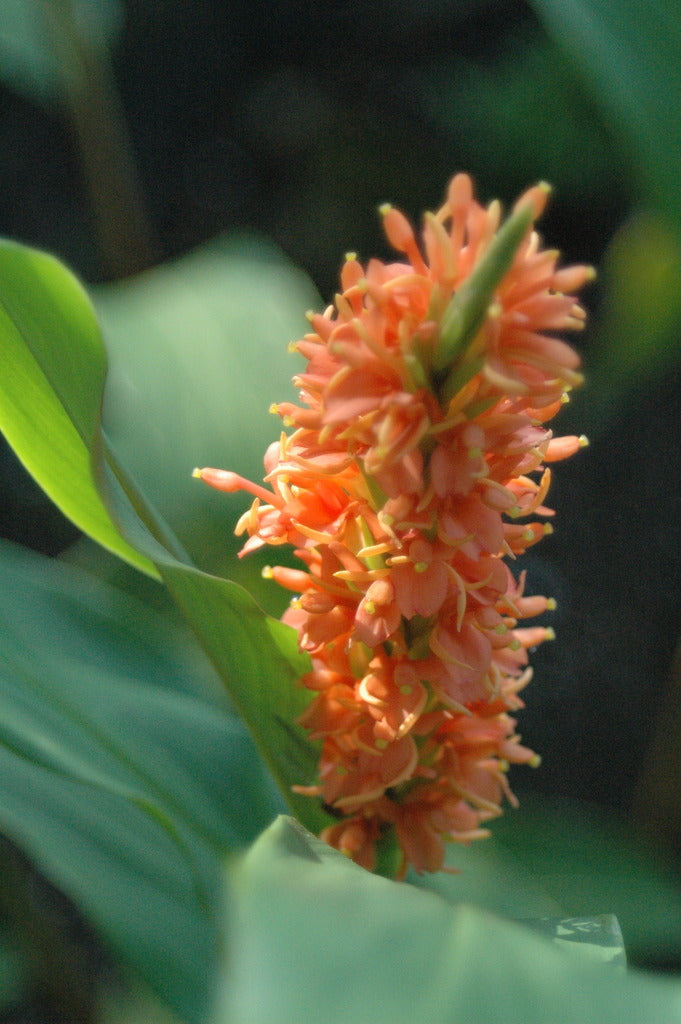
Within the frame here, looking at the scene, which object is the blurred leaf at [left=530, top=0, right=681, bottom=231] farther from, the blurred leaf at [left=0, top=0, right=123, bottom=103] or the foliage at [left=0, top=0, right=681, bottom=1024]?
the blurred leaf at [left=0, top=0, right=123, bottom=103]

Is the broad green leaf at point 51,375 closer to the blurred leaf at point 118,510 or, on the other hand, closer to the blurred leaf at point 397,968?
the blurred leaf at point 118,510

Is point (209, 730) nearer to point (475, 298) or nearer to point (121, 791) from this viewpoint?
point (121, 791)

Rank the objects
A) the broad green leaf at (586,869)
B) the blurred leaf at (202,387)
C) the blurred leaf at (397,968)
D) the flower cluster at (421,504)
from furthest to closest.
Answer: the broad green leaf at (586,869), the blurred leaf at (202,387), the flower cluster at (421,504), the blurred leaf at (397,968)

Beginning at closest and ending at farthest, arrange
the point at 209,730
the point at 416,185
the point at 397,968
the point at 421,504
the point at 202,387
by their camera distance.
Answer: the point at 397,968 < the point at 421,504 < the point at 209,730 < the point at 202,387 < the point at 416,185

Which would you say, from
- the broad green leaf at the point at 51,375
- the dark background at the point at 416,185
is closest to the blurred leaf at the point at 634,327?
the dark background at the point at 416,185

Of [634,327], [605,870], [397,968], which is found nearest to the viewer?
[397,968]

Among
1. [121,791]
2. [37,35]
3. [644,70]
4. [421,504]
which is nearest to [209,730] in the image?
[121,791]

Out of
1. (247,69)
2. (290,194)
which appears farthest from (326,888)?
(247,69)

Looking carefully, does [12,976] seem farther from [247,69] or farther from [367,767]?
[247,69]
